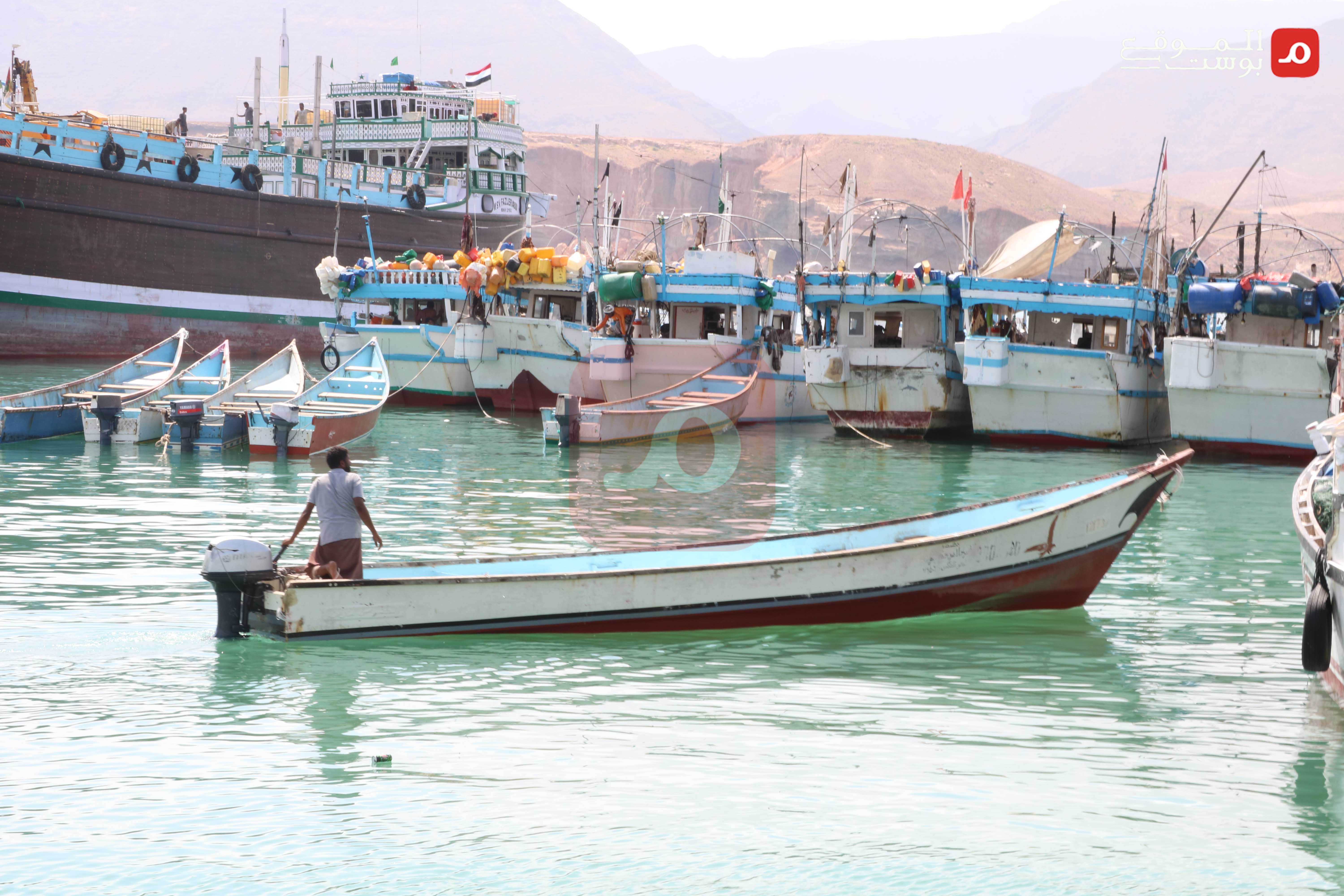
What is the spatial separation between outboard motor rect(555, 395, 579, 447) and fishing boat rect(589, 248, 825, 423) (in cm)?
509

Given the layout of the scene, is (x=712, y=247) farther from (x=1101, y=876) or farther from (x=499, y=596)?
(x=1101, y=876)

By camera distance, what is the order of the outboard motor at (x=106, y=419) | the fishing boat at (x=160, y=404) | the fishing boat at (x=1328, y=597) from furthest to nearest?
1. the fishing boat at (x=160, y=404)
2. the outboard motor at (x=106, y=419)
3. the fishing boat at (x=1328, y=597)

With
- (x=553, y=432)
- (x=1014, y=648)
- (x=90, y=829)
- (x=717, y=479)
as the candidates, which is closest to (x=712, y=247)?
(x=553, y=432)

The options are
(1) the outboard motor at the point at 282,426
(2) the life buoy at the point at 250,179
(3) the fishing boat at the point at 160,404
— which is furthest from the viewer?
(2) the life buoy at the point at 250,179

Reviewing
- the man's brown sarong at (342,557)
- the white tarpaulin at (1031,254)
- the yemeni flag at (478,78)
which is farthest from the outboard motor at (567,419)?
the yemeni flag at (478,78)

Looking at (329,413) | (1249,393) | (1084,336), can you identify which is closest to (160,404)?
(329,413)

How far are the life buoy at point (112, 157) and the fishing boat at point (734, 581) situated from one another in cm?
3946

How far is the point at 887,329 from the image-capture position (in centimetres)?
3186

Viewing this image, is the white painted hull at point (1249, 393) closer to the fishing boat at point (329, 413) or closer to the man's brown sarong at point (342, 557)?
the fishing boat at point (329, 413)

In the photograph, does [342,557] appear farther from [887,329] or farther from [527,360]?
[527,360]

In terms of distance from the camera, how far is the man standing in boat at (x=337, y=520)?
36.4 feet

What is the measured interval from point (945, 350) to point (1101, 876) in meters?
24.5

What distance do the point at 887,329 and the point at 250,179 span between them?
29.7 meters

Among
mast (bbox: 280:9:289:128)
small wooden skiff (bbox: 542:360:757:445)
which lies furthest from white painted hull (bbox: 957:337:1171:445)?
mast (bbox: 280:9:289:128)
